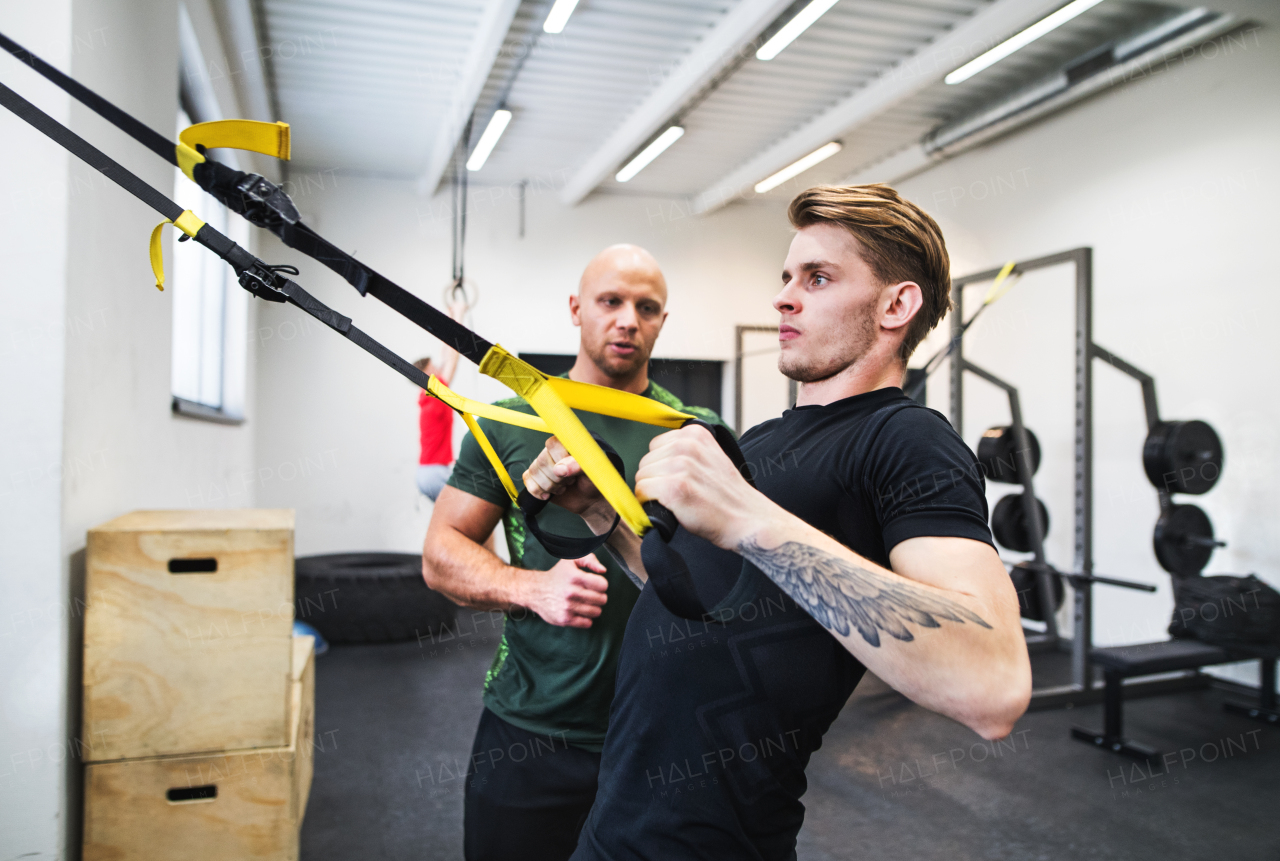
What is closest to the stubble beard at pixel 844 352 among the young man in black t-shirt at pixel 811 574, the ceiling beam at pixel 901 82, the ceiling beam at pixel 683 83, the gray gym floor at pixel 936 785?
the young man in black t-shirt at pixel 811 574

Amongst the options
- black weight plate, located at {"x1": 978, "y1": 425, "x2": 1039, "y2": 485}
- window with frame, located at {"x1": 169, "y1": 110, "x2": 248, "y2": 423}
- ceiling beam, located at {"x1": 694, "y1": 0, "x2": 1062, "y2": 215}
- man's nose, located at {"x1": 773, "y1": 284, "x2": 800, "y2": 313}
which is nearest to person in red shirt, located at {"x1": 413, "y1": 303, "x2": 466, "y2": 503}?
window with frame, located at {"x1": 169, "y1": 110, "x2": 248, "y2": 423}

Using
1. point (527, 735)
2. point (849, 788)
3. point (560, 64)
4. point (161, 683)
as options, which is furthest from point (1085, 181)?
point (161, 683)

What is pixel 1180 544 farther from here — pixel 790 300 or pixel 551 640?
pixel 790 300

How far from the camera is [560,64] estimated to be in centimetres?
521

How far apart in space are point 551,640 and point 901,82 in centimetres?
472

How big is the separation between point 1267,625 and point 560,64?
4911mm

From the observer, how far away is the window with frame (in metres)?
4.09

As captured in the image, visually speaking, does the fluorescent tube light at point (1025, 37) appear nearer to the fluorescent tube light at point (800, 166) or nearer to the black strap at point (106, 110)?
the fluorescent tube light at point (800, 166)

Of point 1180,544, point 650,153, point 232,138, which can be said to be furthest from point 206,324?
point 1180,544

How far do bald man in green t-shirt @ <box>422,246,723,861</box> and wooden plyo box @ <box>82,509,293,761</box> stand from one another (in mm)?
505

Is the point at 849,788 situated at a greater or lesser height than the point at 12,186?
lesser

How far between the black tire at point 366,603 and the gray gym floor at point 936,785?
0.91 m

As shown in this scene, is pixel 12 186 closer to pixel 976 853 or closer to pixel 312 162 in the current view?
pixel 976 853

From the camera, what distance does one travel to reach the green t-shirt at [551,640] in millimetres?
1552
